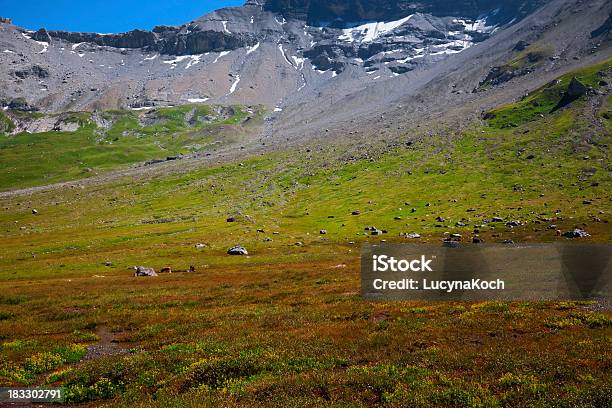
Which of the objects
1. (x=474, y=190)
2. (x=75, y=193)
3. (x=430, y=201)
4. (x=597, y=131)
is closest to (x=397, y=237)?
(x=430, y=201)

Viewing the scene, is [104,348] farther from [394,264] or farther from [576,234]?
[576,234]

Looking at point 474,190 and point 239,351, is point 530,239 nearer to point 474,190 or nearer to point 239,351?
point 474,190

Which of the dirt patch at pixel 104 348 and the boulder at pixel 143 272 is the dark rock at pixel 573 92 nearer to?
the boulder at pixel 143 272

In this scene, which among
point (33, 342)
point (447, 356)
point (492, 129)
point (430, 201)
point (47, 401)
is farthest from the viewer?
point (492, 129)

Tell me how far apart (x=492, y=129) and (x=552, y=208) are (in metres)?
88.9

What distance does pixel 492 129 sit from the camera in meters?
185

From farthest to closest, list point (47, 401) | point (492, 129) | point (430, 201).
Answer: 1. point (492, 129)
2. point (430, 201)
3. point (47, 401)

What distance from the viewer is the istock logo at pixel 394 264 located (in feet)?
95.0
